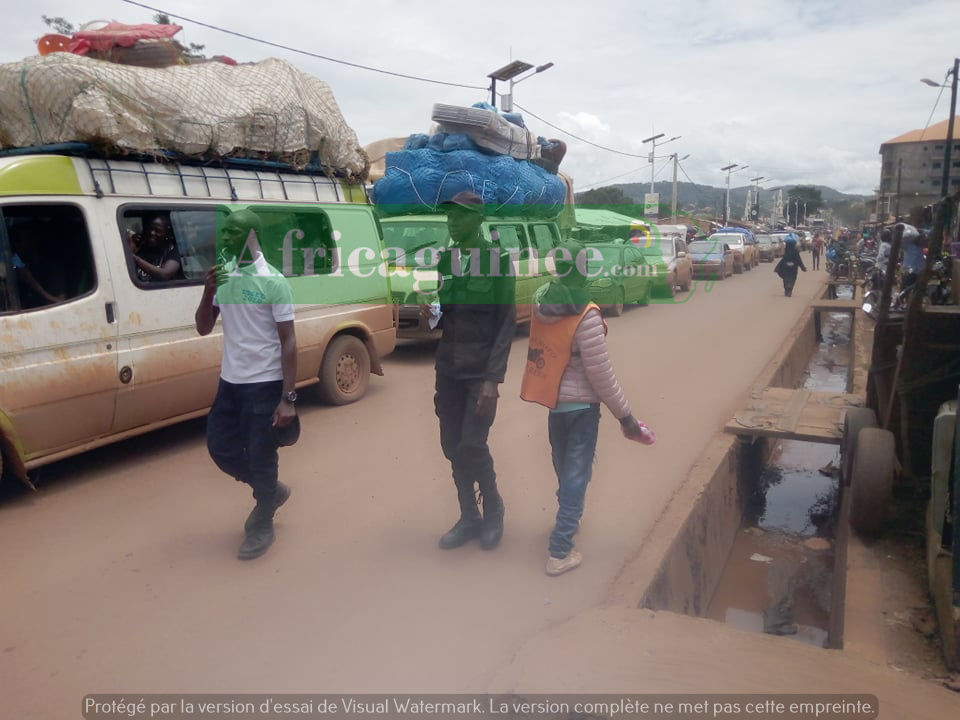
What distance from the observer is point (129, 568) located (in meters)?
3.65

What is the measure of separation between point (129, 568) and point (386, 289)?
411 centimetres

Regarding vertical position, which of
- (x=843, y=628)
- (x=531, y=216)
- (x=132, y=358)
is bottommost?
(x=843, y=628)

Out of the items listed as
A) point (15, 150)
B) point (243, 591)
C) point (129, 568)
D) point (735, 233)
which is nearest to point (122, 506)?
point (129, 568)

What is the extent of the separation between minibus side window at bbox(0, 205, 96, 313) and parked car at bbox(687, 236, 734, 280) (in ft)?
66.2

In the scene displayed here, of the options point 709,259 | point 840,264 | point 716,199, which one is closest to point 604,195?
point 709,259

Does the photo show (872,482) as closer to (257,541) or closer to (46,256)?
(257,541)

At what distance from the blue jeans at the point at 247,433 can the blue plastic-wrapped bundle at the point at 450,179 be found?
Answer: 6.31m

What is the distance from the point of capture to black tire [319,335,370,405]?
21.7 feet

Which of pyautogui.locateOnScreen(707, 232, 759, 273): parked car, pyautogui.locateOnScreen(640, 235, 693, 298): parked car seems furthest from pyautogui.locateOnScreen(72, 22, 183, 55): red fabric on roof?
pyautogui.locateOnScreen(707, 232, 759, 273): parked car

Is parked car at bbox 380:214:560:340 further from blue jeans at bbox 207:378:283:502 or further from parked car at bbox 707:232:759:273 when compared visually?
parked car at bbox 707:232:759:273

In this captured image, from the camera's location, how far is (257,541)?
3.77 m

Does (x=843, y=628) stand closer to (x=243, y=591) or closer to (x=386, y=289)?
(x=243, y=591)

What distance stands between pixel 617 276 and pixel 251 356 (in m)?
11.1

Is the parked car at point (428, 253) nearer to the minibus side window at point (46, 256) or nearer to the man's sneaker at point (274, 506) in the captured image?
the minibus side window at point (46, 256)
